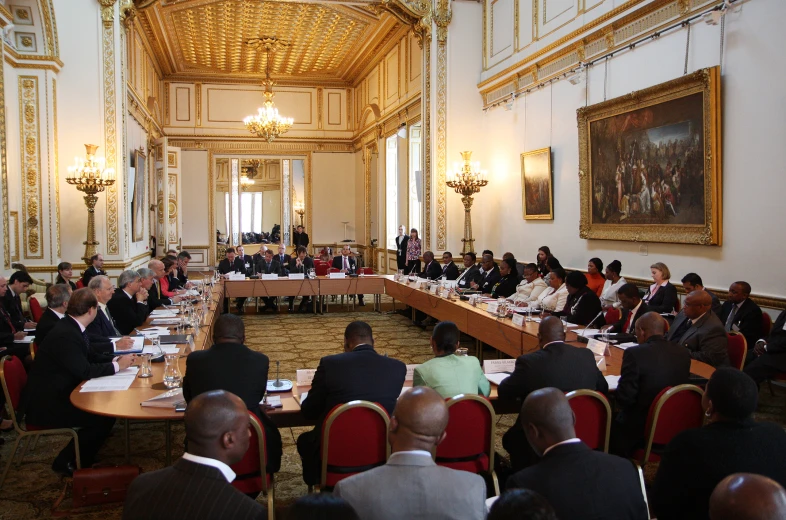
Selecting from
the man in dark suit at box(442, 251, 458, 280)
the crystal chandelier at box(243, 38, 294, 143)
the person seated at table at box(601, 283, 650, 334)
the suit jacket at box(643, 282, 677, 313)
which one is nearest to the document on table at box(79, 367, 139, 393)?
the person seated at table at box(601, 283, 650, 334)

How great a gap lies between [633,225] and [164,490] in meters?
6.92

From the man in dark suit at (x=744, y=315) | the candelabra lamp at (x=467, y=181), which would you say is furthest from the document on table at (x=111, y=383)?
the candelabra lamp at (x=467, y=181)

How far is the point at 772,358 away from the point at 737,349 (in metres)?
0.74

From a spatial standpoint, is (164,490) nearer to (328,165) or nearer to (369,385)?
(369,385)

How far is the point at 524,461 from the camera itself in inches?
130

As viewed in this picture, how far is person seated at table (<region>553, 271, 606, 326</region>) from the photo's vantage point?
5992mm

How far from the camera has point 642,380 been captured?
3.45 m

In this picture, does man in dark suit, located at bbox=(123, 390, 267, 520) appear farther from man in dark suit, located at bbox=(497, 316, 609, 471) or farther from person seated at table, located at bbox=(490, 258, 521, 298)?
person seated at table, located at bbox=(490, 258, 521, 298)

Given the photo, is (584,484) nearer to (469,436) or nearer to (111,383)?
(469,436)

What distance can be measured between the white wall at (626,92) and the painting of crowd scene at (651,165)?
0.31 meters

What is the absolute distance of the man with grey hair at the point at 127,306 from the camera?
5.82 meters

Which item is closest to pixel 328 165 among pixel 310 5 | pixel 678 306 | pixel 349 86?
pixel 349 86

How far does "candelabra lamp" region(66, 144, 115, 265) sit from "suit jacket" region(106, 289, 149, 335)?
3663mm

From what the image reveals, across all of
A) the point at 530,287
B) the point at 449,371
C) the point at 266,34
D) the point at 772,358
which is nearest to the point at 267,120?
the point at 266,34
